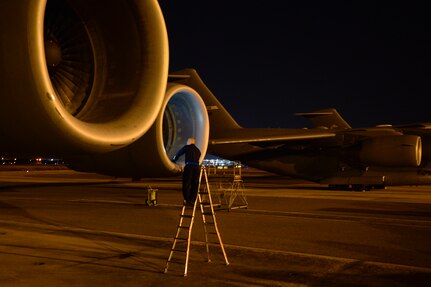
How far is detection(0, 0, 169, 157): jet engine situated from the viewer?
453 cm

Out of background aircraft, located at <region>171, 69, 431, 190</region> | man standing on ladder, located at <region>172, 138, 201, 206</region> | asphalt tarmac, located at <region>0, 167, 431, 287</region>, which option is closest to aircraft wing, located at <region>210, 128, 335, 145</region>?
background aircraft, located at <region>171, 69, 431, 190</region>

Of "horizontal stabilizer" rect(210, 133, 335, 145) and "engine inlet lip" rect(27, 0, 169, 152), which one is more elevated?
"horizontal stabilizer" rect(210, 133, 335, 145)

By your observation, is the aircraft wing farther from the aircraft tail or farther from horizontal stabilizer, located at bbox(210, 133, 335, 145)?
the aircraft tail

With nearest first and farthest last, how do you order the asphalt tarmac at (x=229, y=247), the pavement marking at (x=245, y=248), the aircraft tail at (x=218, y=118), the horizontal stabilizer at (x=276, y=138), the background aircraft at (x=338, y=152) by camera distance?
1. the asphalt tarmac at (x=229, y=247)
2. the pavement marking at (x=245, y=248)
3. the background aircraft at (x=338, y=152)
4. the horizontal stabilizer at (x=276, y=138)
5. the aircraft tail at (x=218, y=118)

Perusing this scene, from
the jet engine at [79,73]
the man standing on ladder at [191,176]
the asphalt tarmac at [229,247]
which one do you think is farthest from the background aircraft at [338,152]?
the jet engine at [79,73]

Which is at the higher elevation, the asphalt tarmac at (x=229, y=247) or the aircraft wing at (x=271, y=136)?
the aircraft wing at (x=271, y=136)

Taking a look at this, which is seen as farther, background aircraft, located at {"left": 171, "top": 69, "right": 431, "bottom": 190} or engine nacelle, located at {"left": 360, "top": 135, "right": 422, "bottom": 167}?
background aircraft, located at {"left": 171, "top": 69, "right": 431, "bottom": 190}

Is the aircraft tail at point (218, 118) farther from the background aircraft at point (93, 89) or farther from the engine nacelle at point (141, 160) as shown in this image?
the engine nacelle at point (141, 160)

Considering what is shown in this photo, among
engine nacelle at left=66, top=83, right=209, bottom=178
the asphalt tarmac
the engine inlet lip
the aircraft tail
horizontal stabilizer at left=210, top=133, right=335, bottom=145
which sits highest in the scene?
the aircraft tail

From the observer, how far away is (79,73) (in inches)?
275

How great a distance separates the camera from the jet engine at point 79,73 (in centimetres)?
453

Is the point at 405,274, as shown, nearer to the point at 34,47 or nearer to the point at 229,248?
the point at 229,248

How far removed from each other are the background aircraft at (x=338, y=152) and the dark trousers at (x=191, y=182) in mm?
13878

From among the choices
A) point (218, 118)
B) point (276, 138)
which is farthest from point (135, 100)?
point (218, 118)
